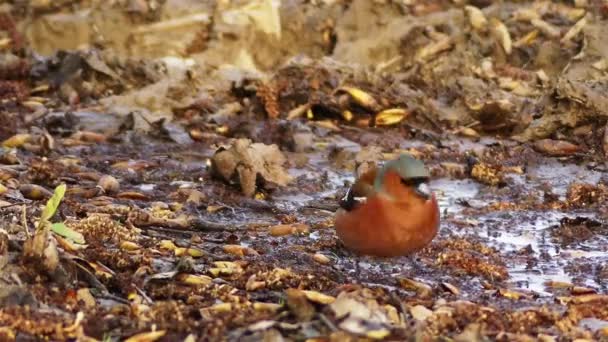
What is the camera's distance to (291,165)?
720 cm

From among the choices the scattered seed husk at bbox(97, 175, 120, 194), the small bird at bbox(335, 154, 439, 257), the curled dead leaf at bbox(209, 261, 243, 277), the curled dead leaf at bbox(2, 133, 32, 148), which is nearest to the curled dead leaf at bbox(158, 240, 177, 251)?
the curled dead leaf at bbox(209, 261, 243, 277)

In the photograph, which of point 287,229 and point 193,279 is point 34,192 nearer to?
point 287,229

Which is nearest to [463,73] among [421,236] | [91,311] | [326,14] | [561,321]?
[326,14]

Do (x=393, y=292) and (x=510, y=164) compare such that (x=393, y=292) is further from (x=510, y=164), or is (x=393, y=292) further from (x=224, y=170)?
(x=510, y=164)

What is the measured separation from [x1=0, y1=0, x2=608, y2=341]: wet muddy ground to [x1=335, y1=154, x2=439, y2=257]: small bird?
18 centimetres

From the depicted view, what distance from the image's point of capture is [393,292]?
4395 millimetres

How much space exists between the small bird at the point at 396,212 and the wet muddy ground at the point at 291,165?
18 centimetres

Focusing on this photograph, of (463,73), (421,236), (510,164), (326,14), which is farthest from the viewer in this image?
(326,14)

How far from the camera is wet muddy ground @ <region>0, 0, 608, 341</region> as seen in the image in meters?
4.00

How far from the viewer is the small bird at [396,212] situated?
4.70 meters

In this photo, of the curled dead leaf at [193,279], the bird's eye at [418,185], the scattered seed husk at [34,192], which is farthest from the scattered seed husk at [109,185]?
the bird's eye at [418,185]

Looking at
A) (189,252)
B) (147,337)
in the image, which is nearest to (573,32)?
(189,252)

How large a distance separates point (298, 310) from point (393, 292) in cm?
68

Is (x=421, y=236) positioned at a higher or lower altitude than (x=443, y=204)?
higher
